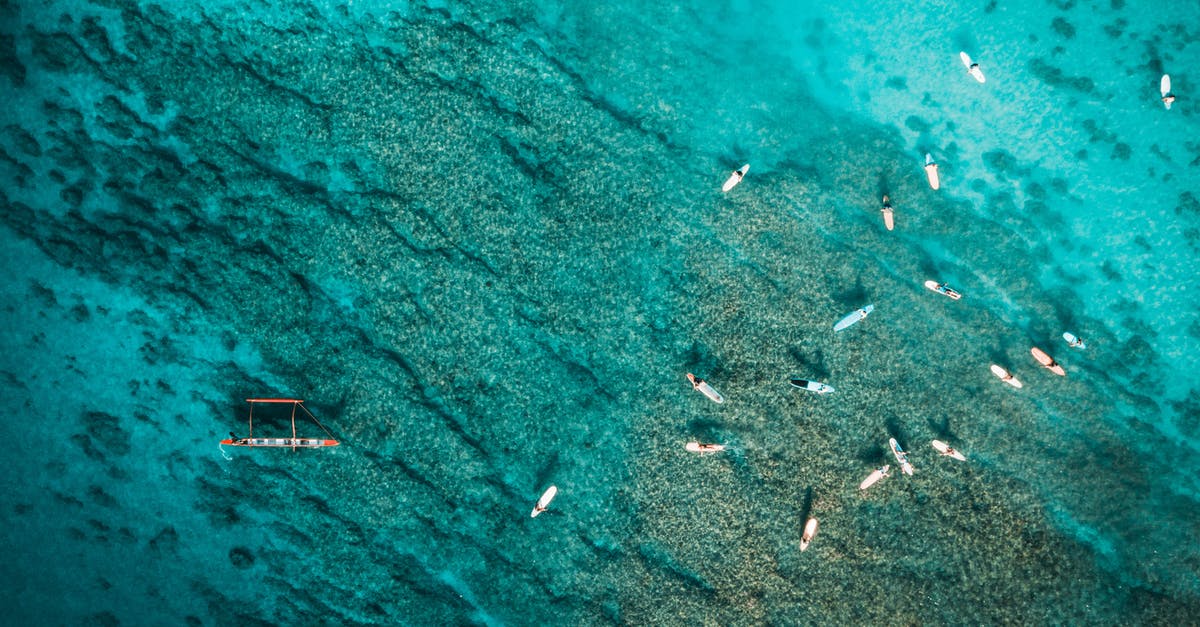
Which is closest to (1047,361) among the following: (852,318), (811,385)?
(852,318)

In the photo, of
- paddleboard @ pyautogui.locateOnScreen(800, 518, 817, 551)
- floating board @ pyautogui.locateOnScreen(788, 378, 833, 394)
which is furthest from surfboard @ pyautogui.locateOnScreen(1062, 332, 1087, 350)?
paddleboard @ pyautogui.locateOnScreen(800, 518, 817, 551)

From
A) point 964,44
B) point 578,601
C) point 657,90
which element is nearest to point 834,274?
point 657,90

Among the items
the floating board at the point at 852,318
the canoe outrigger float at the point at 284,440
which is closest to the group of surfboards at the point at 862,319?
the floating board at the point at 852,318

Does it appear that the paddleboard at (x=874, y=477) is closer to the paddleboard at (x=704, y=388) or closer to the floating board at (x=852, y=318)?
the floating board at (x=852, y=318)

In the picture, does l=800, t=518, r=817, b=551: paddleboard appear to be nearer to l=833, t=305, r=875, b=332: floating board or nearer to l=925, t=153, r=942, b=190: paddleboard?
l=833, t=305, r=875, b=332: floating board

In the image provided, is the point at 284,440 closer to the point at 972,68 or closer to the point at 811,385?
the point at 811,385

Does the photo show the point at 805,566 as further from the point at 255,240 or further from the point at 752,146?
the point at 255,240
